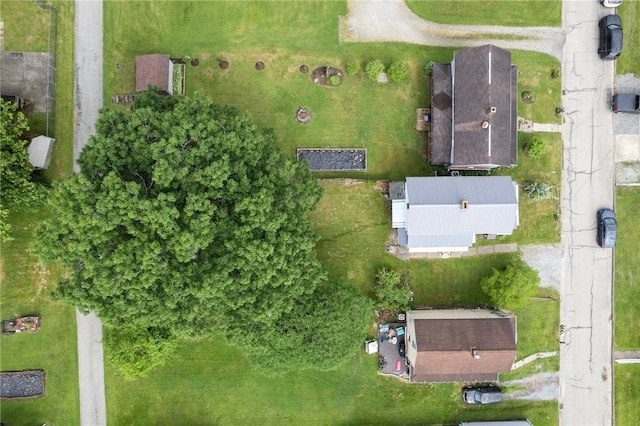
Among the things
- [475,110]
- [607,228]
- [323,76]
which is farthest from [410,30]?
[607,228]

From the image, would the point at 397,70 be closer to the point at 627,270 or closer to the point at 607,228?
the point at 607,228

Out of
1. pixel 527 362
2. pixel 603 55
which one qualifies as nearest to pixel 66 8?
pixel 603 55

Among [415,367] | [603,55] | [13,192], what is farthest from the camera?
[603,55]

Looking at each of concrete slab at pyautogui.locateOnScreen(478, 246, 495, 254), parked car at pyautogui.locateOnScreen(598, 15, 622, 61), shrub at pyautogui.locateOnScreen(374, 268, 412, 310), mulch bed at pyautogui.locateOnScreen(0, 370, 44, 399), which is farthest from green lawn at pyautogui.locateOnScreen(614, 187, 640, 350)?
mulch bed at pyautogui.locateOnScreen(0, 370, 44, 399)

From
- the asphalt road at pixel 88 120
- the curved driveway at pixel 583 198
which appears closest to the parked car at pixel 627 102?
the curved driveway at pixel 583 198

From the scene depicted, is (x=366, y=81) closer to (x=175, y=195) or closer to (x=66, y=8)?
(x=175, y=195)

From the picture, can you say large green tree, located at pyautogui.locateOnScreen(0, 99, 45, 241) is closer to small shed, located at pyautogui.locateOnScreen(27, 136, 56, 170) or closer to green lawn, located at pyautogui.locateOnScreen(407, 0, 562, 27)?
small shed, located at pyautogui.locateOnScreen(27, 136, 56, 170)
